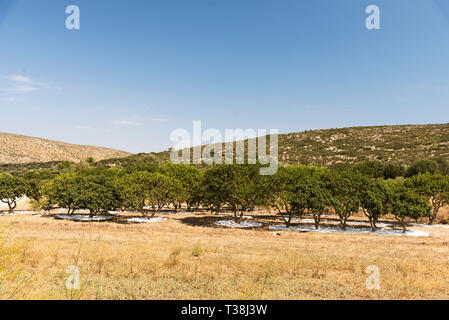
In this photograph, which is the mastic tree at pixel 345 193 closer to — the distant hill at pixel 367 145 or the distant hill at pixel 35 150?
the distant hill at pixel 367 145

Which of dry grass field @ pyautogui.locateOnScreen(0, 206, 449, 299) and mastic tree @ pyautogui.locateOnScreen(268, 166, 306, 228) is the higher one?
mastic tree @ pyautogui.locateOnScreen(268, 166, 306, 228)

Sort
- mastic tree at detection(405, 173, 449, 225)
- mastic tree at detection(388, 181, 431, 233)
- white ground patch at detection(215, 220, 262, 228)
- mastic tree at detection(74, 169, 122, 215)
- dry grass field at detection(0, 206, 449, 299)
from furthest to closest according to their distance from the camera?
1. mastic tree at detection(74, 169, 122, 215)
2. mastic tree at detection(405, 173, 449, 225)
3. white ground patch at detection(215, 220, 262, 228)
4. mastic tree at detection(388, 181, 431, 233)
5. dry grass field at detection(0, 206, 449, 299)

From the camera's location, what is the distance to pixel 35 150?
159 m

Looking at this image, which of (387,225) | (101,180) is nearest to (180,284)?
(387,225)

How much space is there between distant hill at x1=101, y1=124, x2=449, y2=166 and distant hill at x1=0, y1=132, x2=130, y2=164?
58.1m

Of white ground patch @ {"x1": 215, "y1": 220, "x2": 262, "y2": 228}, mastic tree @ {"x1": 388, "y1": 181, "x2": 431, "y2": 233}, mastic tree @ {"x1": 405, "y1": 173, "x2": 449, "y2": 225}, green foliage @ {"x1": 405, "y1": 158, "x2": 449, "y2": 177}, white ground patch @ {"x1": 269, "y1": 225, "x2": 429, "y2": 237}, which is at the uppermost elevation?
green foliage @ {"x1": 405, "y1": 158, "x2": 449, "y2": 177}

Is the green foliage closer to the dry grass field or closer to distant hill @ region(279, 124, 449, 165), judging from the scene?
distant hill @ region(279, 124, 449, 165)

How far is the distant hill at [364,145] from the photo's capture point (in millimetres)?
86000

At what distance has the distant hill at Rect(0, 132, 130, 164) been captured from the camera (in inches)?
5694

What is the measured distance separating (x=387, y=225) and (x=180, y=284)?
107ft

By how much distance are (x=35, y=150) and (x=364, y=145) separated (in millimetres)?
169729

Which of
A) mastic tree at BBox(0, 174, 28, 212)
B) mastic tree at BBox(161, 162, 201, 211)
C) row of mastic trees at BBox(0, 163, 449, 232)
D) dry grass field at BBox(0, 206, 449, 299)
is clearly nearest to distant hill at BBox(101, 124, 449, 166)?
row of mastic trees at BBox(0, 163, 449, 232)
